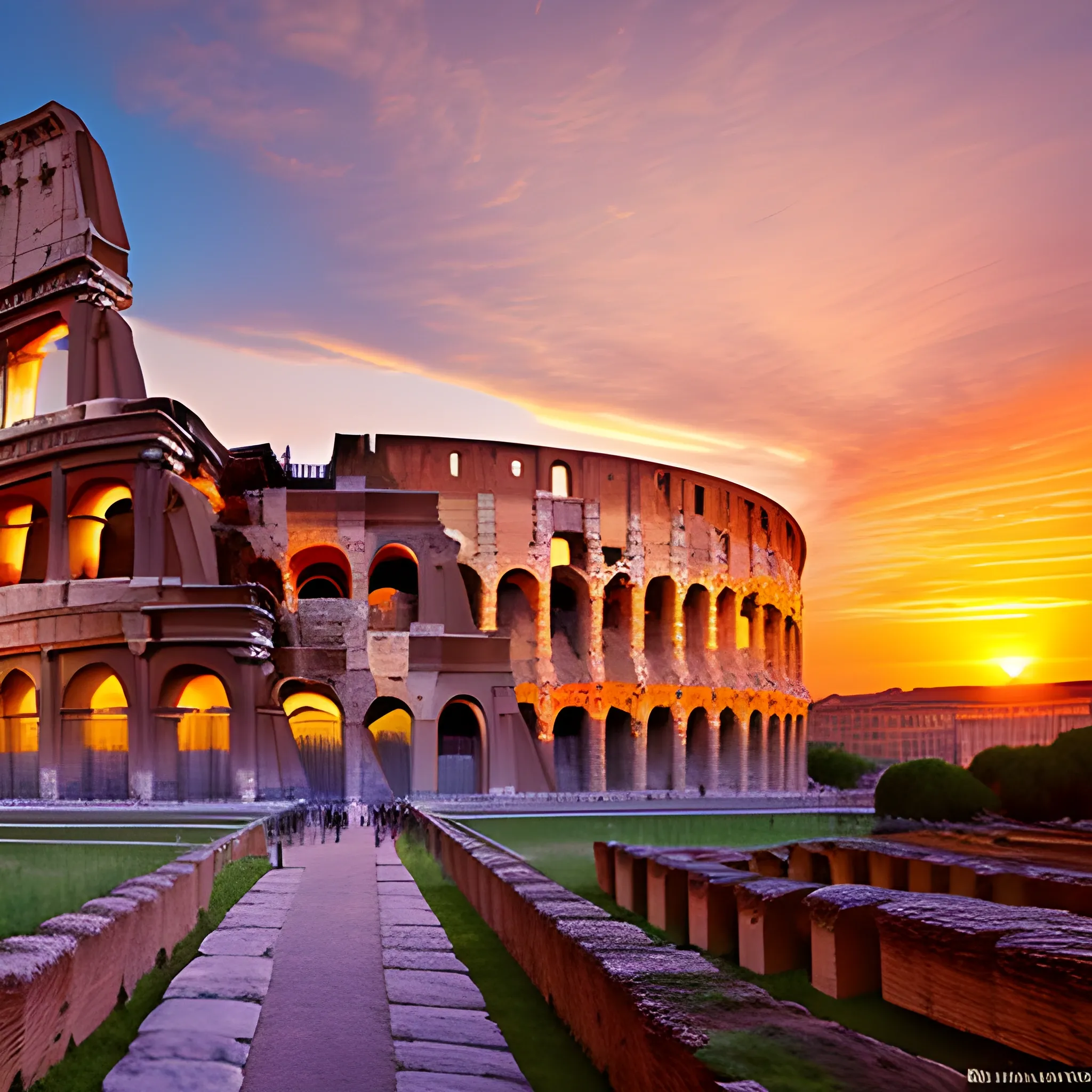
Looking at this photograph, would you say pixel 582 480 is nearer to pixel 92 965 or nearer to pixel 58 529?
pixel 58 529

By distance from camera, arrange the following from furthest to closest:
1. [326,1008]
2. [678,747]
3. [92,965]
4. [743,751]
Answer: [743,751] → [678,747] → [326,1008] → [92,965]

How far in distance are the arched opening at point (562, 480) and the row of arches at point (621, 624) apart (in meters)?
3.31

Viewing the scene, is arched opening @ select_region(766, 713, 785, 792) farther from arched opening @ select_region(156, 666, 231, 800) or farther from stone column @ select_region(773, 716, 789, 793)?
arched opening @ select_region(156, 666, 231, 800)

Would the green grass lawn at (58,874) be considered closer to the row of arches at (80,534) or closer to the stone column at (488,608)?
the row of arches at (80,534)

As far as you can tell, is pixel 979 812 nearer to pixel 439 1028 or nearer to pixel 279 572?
pixel 439 1028

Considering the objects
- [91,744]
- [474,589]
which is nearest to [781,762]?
[474,589]

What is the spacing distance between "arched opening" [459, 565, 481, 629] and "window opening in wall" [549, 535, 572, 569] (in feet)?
12.9

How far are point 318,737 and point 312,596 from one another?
40.9ft

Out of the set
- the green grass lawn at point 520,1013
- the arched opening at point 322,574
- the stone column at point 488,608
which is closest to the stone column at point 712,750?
the stone column at point 488,608

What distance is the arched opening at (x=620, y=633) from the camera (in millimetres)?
47000

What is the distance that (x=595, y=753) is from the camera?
45.4m

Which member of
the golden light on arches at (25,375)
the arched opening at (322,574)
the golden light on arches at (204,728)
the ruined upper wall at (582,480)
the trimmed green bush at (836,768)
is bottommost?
the trimmed green bush at (836,768)

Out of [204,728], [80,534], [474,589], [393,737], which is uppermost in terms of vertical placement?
[80,534]

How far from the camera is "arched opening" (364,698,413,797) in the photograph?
39281mm
